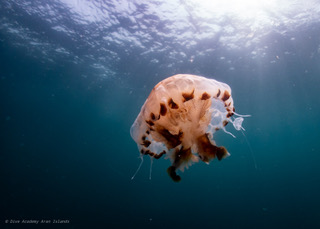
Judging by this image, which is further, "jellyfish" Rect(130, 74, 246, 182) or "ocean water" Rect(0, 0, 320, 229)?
"ocean water" Rect(0, 0, 320, 229)

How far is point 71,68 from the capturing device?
1683cm

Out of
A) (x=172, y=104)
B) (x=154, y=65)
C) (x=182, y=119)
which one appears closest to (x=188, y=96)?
(x=172, y=104)

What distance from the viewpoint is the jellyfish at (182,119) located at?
1.79m

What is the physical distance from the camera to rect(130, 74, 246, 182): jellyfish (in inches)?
70.4

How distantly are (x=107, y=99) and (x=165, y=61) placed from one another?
13924 mm

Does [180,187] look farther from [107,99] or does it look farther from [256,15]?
[256,15]

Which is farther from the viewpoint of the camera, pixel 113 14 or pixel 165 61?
pixel 165 61

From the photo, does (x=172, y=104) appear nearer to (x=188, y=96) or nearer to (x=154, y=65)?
(x=188, y=96)

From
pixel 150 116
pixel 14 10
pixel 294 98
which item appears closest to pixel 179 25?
pixel 14 10

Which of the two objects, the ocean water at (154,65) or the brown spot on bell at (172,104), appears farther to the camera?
the ocean water at (154,65)

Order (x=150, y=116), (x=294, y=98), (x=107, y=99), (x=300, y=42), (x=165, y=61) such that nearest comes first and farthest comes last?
(x=150, y=116) → (x=300, y=42) → (x=165, y=61) → (x=294, y=98) → (x=107, y=99)

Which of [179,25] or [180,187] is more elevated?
[179,25]

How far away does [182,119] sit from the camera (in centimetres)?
200

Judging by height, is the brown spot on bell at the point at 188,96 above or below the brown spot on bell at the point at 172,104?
above
